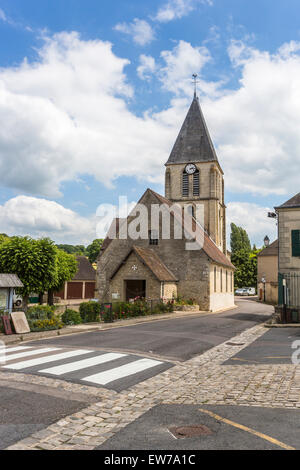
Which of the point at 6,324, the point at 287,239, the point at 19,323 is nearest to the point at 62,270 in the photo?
the point at 287,239

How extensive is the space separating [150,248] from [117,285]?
184 inches

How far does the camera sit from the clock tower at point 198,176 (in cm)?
4206

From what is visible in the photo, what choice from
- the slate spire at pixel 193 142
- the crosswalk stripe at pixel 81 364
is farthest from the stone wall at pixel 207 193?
the crosswalk stripe at pixel 81 364

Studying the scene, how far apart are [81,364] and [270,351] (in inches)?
216

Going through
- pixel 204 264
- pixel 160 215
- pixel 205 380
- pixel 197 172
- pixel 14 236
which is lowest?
pixel 205 380

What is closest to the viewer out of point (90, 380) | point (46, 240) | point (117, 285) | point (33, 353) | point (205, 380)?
point (90, 380)

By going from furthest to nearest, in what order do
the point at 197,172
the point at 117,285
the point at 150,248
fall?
the point at 197,172 → the point at 150,248 → the point at 117,285

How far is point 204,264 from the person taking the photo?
2980 cm

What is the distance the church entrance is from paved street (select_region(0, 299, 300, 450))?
1764 cm

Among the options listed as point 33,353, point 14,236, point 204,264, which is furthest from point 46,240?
point 33,353

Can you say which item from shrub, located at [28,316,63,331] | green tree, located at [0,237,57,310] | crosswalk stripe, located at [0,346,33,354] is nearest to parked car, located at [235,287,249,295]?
green tree, located at [0,237,57,310]

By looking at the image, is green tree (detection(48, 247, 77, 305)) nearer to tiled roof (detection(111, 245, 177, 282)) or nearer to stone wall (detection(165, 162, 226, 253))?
tiled roof (detection(111, 245, 177, 282))

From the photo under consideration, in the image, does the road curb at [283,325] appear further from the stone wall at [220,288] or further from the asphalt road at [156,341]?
the stone wall at [220,288]

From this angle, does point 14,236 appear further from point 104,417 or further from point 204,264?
point 104,417
